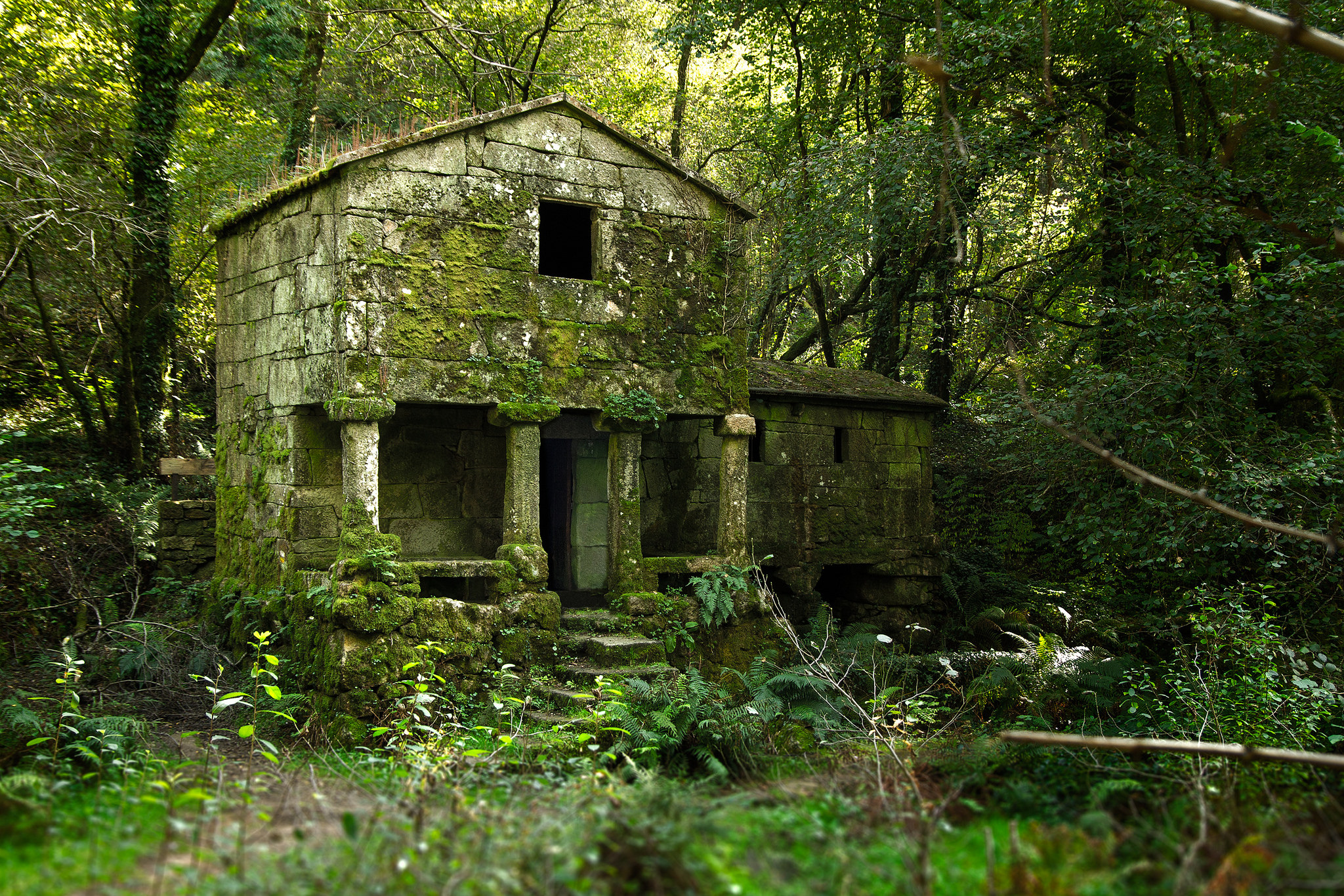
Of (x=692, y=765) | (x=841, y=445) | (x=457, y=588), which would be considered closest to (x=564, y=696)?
(x=692, y=765)

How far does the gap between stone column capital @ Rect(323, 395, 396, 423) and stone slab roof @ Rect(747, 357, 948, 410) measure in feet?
14.4

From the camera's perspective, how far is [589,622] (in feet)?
28.6

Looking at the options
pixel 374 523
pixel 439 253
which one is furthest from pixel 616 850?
pixel 439 253

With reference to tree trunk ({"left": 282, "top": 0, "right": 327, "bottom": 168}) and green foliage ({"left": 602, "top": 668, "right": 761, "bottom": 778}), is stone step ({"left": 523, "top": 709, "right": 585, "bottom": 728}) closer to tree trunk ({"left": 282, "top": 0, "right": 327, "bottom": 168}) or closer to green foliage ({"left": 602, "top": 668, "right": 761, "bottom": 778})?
green foliage ({"left": 602, "top": 668, "right": 761, "bottom": 778})

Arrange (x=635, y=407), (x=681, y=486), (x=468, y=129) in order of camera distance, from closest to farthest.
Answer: (x=468, y=129) < (x=635, y=407) < (x=681, y=486)

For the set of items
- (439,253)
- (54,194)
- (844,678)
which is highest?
(54,194)

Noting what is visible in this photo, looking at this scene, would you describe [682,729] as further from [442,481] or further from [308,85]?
[308,85]

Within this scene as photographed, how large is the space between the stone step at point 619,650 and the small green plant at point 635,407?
2.06m

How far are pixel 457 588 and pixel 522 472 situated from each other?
6.71ft

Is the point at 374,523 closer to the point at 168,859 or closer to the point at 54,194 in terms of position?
the point at 168,859

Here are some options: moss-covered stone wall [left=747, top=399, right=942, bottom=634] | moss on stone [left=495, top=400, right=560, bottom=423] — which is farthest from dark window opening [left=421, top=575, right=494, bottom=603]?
moss-covered stone wall [left=747, top=399, right=942, bottom=634]

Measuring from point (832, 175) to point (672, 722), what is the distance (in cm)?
671

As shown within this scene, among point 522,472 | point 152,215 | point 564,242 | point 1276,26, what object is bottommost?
point 522,472

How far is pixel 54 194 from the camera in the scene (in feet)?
35.2
